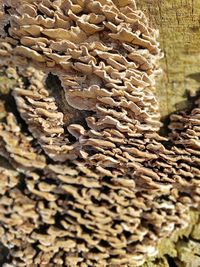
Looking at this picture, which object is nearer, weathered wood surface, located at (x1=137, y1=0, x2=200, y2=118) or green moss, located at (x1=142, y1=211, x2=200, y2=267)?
weathered wood surface, located at (x1=137, y1=0, x2=200, y2=118)

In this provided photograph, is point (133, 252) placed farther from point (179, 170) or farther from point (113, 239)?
point (179, 170)

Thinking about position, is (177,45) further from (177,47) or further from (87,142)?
(87,142)

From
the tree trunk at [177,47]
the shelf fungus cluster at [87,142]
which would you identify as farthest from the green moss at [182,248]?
the tree trunk at [177,47]

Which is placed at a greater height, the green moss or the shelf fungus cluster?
the shelf fungus cluster

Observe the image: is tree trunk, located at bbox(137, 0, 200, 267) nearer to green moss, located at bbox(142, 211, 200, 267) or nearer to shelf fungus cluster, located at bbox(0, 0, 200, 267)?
shelf fungus cluster, located at bbox(0, 0, 200, 267)

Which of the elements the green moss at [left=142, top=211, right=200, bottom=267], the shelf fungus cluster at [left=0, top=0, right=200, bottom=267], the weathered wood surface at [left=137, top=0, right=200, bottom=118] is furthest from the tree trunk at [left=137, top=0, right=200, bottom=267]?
the green moss at [left=142, top=211, right=200, bottom=267]

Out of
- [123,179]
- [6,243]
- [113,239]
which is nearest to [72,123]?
[123,179]
